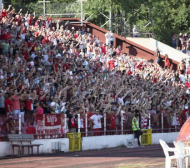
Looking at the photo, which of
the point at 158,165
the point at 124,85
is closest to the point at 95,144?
the point at 124,85

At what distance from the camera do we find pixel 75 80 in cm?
3325

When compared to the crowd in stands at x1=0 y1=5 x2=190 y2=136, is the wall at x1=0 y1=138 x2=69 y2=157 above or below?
below

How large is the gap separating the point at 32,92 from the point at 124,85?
30.0ft

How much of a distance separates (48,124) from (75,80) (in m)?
5.88

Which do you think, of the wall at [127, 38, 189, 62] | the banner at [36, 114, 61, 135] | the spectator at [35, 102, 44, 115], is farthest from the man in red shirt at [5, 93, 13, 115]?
the wall at [127, 38, 189, 62]

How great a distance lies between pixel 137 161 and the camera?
76.1 feet

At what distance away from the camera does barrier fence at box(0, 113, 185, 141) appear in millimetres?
25877

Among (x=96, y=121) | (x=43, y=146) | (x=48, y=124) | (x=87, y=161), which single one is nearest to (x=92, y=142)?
(x=96, y=121)

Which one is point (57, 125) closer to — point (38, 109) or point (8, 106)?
point (38, 109)

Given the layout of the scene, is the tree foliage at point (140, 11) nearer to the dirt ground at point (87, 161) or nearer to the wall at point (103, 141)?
the wall at point (103, 141)

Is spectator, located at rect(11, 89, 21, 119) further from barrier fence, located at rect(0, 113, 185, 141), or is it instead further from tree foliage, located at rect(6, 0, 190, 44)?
tree foliage, located at rect(6, 0, 190, 44)

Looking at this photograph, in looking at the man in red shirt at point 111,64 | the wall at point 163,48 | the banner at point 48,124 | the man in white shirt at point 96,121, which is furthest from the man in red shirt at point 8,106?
the wall at point 163,48

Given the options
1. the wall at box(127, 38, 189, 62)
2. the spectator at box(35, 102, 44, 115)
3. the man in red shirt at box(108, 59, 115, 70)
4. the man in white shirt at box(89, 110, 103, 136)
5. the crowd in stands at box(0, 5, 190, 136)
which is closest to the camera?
the spectator at box(35, 102, 44, 115)

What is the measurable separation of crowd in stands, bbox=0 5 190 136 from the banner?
35 cm
